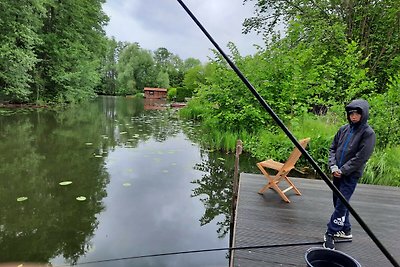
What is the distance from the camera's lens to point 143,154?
7.48 metres

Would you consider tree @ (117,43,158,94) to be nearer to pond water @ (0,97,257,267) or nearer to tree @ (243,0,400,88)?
tree @ (243,0,400,88)

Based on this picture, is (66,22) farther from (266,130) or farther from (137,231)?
(137,231)

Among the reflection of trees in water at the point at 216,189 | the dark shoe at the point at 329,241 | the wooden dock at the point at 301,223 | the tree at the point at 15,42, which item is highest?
the tree at the point at 15,42

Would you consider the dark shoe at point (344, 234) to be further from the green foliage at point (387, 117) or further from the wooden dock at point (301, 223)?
the green foliage at point (387, 117)

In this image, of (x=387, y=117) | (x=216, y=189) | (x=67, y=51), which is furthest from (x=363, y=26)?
(x=67, y=51)

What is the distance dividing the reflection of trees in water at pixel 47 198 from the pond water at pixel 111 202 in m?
0.01

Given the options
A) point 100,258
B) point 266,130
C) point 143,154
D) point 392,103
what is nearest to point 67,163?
point 143,154

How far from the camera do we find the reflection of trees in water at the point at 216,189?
4.30 meters

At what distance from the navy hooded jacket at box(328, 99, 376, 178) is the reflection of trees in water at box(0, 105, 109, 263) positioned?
121 inches

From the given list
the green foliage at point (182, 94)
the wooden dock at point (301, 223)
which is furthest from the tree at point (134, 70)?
the wooden dock at point (301, 223)

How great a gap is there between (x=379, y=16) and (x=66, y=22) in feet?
68.6

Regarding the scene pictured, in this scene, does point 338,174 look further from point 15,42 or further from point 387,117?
point 15,42

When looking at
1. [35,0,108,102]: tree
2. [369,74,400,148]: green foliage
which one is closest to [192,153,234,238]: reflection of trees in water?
[369,74,400,148]: green foliage

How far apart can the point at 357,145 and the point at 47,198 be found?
4513 millimetres
